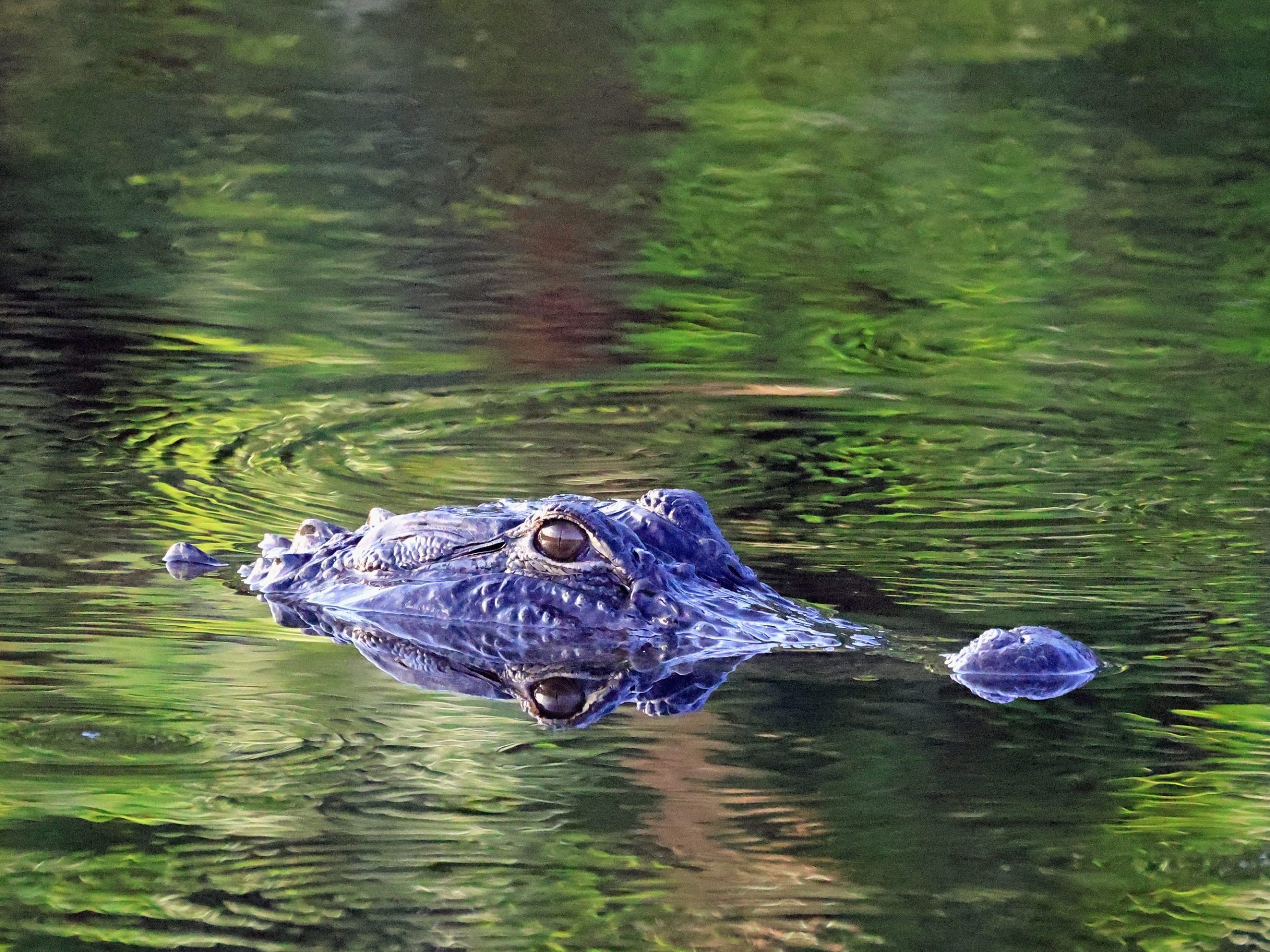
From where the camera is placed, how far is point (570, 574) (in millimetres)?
6316

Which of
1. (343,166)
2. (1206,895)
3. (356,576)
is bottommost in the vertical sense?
(1206,895)

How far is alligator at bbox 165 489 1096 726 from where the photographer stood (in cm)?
597

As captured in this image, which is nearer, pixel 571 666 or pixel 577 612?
pixel 571 666

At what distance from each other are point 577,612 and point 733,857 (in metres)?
1.69

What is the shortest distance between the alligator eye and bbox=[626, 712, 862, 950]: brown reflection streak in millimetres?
391

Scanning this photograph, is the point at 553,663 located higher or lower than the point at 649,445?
lower

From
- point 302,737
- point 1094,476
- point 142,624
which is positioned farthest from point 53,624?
point 1094,476

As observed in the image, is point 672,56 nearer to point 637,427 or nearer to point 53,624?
point 637,427

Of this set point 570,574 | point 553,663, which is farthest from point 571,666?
point 570,574

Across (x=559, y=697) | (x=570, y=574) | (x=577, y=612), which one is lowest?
(x=559, y=697)

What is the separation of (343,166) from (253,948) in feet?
43.5

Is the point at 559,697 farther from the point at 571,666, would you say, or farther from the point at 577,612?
the point at 577,612

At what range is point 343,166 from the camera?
55.6 ft

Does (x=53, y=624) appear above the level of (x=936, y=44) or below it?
below
